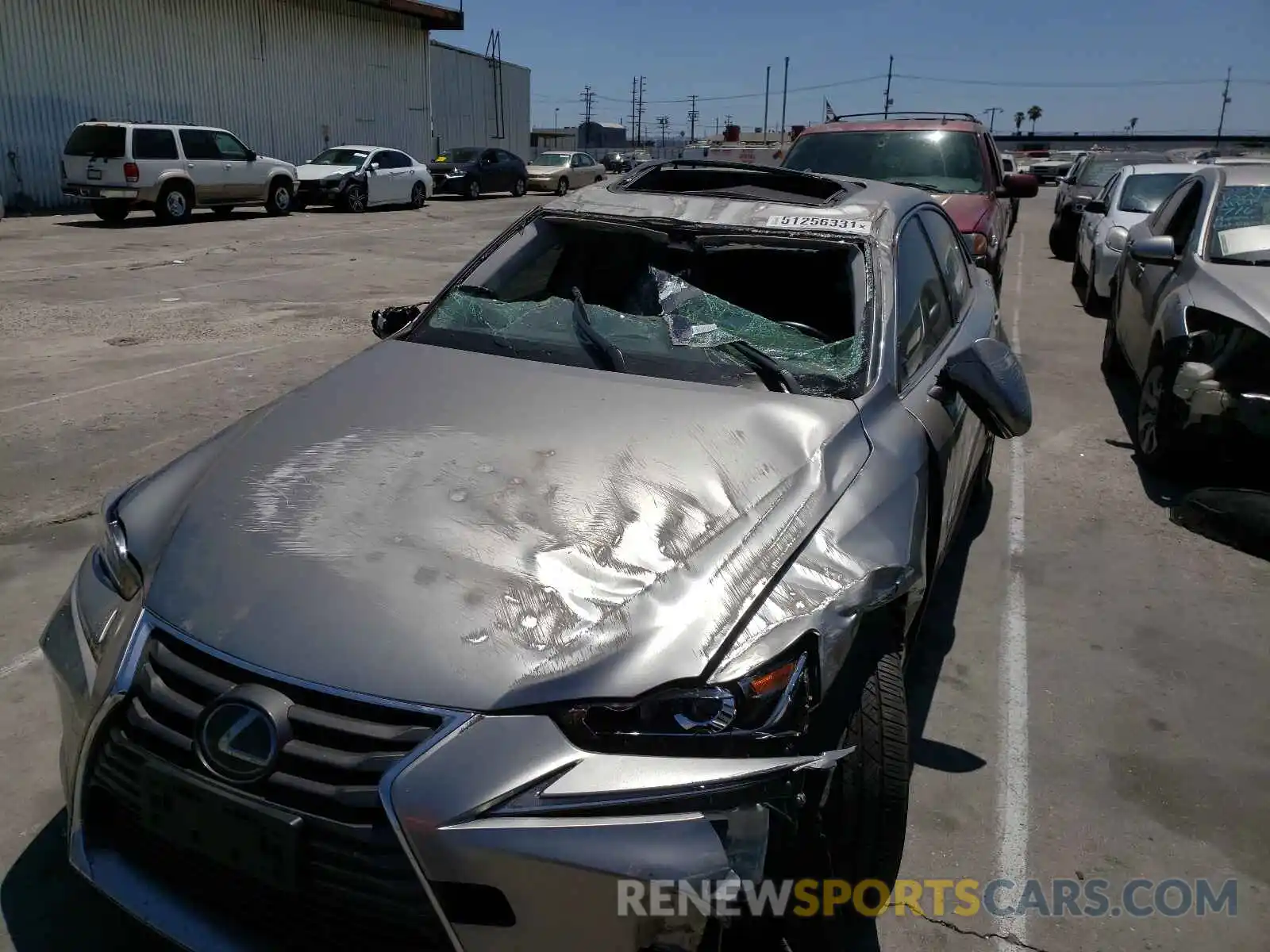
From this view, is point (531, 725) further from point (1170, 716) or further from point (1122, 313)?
point (1122, 313)

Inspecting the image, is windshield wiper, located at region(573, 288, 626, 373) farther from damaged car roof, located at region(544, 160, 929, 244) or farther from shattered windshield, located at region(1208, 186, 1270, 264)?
shattered windshield, located at region(1208, 186, 1270, 264)

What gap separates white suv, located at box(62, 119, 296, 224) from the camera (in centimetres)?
1828

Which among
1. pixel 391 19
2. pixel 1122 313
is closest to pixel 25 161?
pixel 391 19

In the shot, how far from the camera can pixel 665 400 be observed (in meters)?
2.72

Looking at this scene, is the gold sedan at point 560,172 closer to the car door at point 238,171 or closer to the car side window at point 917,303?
the car door at point 238,171

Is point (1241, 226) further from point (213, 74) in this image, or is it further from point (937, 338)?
point (213, 74)

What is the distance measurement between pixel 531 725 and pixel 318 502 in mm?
838

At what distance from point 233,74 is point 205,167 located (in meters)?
8.91

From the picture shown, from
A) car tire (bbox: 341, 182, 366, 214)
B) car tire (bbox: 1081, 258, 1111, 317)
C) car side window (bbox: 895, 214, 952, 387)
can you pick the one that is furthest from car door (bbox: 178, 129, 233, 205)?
car side window (bbox: 895, 214, 952, 387)

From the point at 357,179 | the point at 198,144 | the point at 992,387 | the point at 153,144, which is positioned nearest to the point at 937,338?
the point at 992,387

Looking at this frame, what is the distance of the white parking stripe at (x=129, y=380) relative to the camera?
6363mm

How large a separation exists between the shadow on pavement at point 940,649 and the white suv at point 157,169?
1805cm

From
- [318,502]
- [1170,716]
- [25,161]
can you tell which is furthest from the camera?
[25,161]

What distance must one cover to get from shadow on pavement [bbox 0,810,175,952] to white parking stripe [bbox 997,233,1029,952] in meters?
2.07
